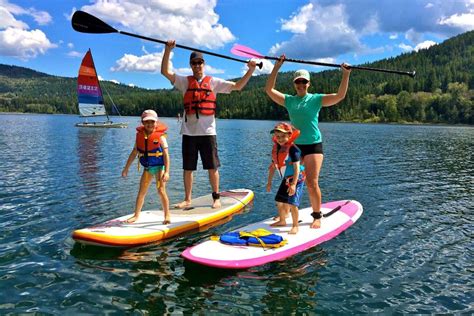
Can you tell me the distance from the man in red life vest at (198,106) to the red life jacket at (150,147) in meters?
1.17

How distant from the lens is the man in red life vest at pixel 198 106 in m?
8.84

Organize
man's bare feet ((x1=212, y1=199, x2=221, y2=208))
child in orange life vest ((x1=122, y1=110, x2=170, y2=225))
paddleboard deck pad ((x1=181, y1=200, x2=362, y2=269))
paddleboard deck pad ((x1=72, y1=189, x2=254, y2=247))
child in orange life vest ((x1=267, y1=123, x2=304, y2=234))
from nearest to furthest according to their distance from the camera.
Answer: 1. paddleboard deck pad ((x1=181, y1=200, x2=362, y2=269))
2. paddleboard deck pad ((x1=72, y1=189, x2=254, y2=247))
3. child in orange life vest ((x1=267, y1=123, x2=304, y2=234))
4. child in orange life vest ((x1=122, y1=110, x2=170, y2=225))
5. man's bare feet ((x1=212, y1=199, x2=221, y2=208))

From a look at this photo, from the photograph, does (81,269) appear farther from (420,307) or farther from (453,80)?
(453,80)

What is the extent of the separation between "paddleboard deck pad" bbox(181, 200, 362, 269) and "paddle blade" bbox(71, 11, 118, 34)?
19.8 ft

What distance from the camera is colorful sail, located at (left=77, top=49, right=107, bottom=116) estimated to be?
57.1 m

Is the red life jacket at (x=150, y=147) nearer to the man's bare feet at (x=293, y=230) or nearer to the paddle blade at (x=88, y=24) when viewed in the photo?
the man's bare feet at (x=293, y=230)

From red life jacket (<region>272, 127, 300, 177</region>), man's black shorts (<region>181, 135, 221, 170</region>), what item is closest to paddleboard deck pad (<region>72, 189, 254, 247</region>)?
man's black shorts (<region>181, 135, 221, 170</region>)

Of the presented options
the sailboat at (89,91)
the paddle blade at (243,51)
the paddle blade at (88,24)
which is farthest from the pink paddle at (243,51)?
the sailboat at (89,91)

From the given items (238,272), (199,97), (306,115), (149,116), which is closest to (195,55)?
(199,97)

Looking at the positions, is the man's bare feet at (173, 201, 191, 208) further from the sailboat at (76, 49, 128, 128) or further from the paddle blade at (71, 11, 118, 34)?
the sailboat at (76, 49, 128, 128)

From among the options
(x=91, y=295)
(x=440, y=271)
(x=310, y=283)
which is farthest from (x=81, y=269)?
(x=440, y=271)

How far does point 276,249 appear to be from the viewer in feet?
22.1

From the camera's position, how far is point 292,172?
24.7 feet

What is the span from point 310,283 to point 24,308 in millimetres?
4042
